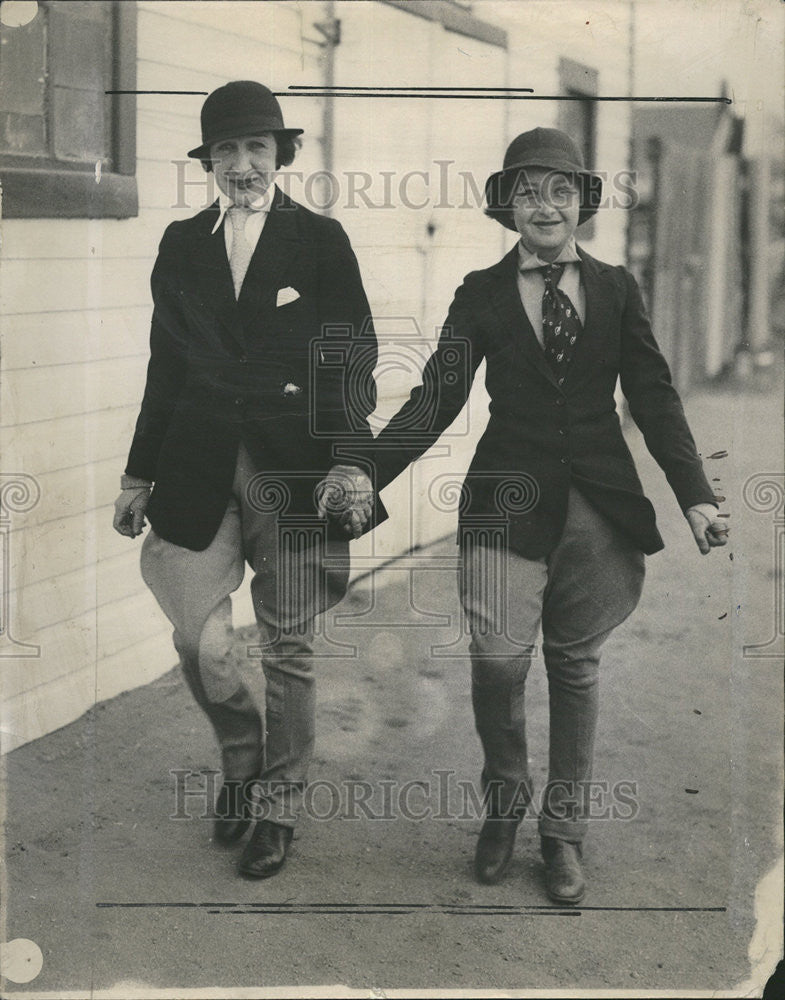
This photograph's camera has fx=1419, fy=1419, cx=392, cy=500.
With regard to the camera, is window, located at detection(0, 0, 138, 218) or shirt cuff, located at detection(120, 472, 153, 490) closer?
window, located at detection(0, 0, 138, 218)

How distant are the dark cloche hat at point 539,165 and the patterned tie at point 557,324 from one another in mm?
174

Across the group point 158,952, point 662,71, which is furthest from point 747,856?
point 662,71

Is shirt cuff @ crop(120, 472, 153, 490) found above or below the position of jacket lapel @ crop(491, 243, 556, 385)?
below

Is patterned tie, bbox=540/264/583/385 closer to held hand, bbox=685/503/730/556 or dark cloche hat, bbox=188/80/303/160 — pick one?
held hand, bbox=685/503/730/556

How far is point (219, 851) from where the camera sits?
12.9 ft

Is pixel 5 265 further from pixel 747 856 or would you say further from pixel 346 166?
pixel 747 856

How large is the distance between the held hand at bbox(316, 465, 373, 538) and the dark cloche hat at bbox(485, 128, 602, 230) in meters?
0.79

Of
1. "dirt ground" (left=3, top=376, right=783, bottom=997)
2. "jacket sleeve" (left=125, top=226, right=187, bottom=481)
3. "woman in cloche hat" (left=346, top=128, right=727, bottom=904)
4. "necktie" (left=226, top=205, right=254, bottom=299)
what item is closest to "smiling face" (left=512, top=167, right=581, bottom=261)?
"woman in cloche hat" (left=346, top=128, right=727, bottom=904)

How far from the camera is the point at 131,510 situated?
3895mm

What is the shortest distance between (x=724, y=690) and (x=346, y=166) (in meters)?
1.79

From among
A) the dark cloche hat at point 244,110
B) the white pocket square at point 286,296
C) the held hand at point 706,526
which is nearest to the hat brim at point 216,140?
the dark cloche hat at point 244,110

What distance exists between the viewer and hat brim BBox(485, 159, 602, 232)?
12.4 feet

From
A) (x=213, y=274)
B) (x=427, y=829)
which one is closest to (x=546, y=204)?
(x=213, y=274)

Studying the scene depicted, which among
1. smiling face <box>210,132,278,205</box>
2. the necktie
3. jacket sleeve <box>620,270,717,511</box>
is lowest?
jacket sleeve <box>620,270,717,511</box>
